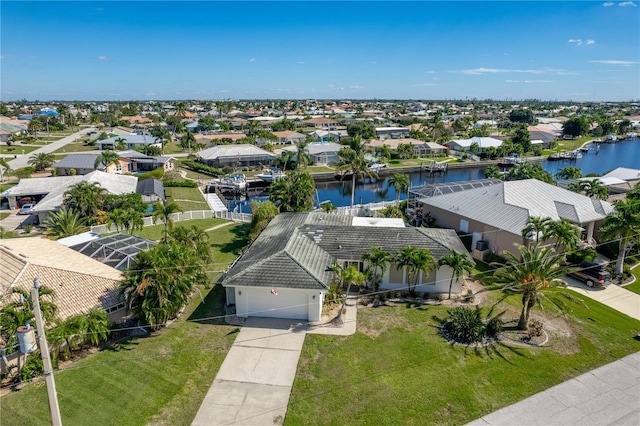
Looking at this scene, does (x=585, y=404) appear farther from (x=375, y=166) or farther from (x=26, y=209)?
(x=375, y=166)

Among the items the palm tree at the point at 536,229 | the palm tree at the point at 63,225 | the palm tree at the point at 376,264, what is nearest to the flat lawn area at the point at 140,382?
the palm tree at the point at 376,264

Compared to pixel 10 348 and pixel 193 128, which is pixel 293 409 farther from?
pixel 193 128

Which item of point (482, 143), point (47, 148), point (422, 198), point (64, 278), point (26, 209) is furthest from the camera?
point (482, 143)

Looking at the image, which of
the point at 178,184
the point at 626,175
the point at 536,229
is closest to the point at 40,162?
the point at 178,184

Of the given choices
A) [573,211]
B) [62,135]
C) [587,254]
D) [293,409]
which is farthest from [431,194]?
[62,135]

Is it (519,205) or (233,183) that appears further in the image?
(233,183)

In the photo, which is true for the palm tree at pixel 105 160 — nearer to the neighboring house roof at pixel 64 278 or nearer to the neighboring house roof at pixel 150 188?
the neighboring house roof at pixel 150 188
